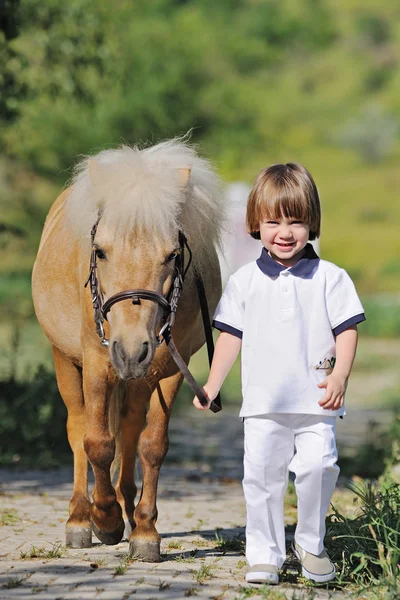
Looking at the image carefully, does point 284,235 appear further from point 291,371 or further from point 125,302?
point 125,302

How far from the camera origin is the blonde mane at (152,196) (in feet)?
12.8

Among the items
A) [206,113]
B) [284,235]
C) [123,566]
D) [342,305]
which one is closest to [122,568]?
[123,566]

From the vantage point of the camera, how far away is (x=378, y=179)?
211 ft

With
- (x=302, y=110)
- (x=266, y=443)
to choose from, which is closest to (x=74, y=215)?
(x=266, y=443)

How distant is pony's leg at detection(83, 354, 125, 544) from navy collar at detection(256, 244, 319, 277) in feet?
2.94

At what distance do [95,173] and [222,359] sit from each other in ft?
3.18

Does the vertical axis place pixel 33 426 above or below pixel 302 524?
above

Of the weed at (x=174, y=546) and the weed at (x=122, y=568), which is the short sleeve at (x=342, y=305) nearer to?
the weed at (x=122, y=568)

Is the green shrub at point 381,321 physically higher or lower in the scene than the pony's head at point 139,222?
higher

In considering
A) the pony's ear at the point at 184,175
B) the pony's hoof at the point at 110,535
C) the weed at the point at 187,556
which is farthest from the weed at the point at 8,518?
the pony's ear at the point at 184,175

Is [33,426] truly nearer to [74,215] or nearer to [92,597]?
[74,215]

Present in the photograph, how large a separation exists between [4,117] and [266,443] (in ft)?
20.2

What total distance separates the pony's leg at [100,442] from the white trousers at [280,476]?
30.6 inches

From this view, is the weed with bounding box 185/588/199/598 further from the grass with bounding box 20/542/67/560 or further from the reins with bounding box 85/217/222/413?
the grass with bounding box 20/542/67/560
